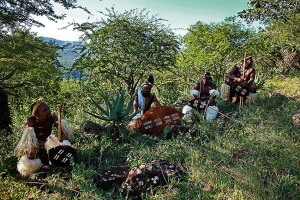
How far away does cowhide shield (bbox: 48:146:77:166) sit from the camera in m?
4.58

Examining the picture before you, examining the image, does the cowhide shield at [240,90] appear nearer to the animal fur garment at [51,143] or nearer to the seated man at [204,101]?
the seated man at [204,101]

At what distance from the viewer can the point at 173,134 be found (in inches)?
218

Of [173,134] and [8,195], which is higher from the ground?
[173,134]

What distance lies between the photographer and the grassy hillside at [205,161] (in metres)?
3.65

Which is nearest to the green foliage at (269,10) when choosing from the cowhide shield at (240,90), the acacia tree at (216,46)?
the acacia tree at (216,46)

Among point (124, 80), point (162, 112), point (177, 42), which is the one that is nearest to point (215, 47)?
point (177, 42)

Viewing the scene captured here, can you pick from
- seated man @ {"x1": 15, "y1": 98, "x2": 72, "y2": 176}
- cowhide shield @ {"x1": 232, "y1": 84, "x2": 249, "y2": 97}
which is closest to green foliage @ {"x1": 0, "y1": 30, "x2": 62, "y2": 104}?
seated man @ {"x1": 15, "y1": 98, "x2": 72, "y2": 176}

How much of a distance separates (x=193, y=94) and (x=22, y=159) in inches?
143

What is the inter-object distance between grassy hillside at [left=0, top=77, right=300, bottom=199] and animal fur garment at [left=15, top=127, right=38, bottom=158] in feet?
0.95

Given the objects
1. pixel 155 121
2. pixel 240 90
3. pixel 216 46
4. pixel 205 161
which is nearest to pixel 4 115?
pixel 155 121

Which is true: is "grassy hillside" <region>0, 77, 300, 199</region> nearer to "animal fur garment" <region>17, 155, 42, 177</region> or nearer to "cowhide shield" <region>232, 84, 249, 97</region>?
"animal fur garment" <region>17, 155, 42, 177</region>

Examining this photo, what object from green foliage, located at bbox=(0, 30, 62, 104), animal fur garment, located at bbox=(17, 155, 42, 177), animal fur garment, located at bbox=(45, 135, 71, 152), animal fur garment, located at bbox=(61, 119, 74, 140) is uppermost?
green foliage, located at bbox=(0, 30, 62, 104)

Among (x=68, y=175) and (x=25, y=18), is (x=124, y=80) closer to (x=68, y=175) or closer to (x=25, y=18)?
(x=25, y=18)

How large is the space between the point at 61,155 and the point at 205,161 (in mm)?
1963
